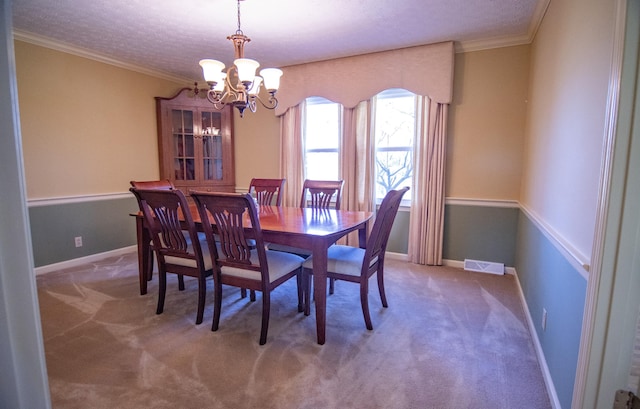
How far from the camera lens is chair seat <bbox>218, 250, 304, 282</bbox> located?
6.94 feet

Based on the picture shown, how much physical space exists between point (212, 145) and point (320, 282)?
3.36m

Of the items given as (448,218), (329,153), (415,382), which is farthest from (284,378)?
(329,153)

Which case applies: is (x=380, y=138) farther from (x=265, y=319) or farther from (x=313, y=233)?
(x=265, y=319)

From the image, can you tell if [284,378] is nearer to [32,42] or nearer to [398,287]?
[398,287]

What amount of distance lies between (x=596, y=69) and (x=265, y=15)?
8.01 ft

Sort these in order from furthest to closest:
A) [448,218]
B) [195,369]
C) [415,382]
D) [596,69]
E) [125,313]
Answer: [448,218], [125,313], [195,369], [415,382], [596,69]

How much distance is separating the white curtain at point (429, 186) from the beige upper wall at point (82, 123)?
11.7 ft

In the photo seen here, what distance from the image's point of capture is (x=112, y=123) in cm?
397

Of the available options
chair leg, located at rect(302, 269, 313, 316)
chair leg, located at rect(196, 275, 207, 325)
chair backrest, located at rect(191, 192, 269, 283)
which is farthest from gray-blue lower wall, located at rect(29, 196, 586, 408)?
chair leg, located at rect(196, 275, 207, 325)

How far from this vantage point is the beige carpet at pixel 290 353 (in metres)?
1.61

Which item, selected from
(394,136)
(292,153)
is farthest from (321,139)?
(394,136)

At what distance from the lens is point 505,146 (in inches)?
130

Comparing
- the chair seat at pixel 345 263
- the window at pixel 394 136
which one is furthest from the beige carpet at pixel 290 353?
the window at pixel 394 136

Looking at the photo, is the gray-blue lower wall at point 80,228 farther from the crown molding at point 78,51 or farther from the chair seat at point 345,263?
the chair seat at point 345,263
